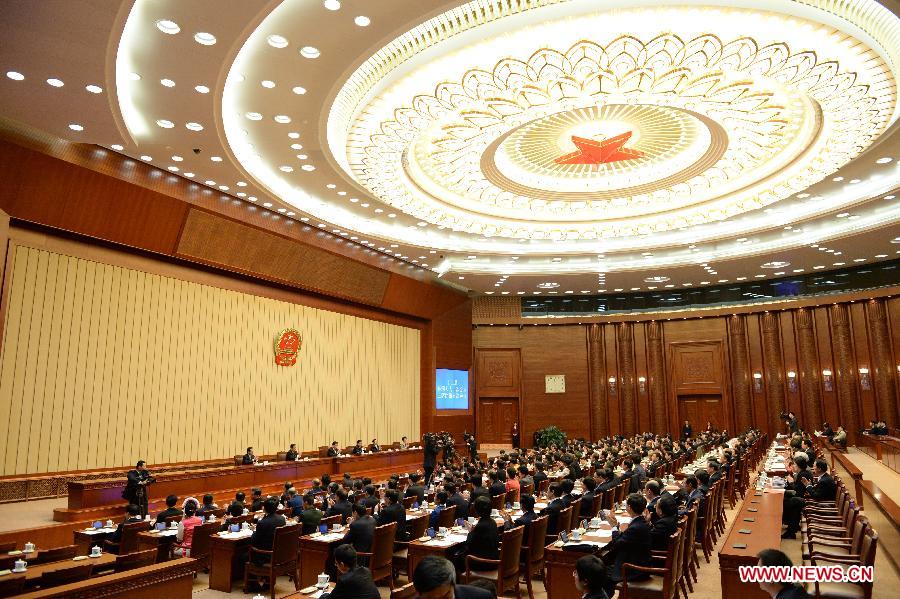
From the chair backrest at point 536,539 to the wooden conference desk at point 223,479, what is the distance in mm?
6533

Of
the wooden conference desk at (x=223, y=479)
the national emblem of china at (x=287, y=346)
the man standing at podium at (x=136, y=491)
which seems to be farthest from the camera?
the national emblem of china at (x=287, y=346)

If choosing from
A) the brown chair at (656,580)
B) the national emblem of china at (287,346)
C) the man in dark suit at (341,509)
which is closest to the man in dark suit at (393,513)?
the man in dark suit at (341,509)

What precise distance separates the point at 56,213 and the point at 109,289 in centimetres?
209

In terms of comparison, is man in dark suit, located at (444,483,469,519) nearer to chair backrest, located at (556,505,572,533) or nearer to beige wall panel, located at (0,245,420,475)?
chair backrest, located at (556,505,572,533)

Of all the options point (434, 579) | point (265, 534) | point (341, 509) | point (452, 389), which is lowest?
point (265, 534)

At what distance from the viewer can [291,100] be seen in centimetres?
856

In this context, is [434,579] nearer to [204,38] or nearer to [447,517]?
[447,517]

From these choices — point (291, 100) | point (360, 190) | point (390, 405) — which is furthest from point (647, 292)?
point (291, 100)

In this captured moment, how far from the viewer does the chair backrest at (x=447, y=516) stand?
7227mm

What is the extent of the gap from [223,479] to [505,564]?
7.37 metres

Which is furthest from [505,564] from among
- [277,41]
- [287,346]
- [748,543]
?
[287,346]

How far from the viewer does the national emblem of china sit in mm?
15320

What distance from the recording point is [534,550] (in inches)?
250

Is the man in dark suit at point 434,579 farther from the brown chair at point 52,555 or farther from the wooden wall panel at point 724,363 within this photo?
the wooden wall panel at point 724,363
